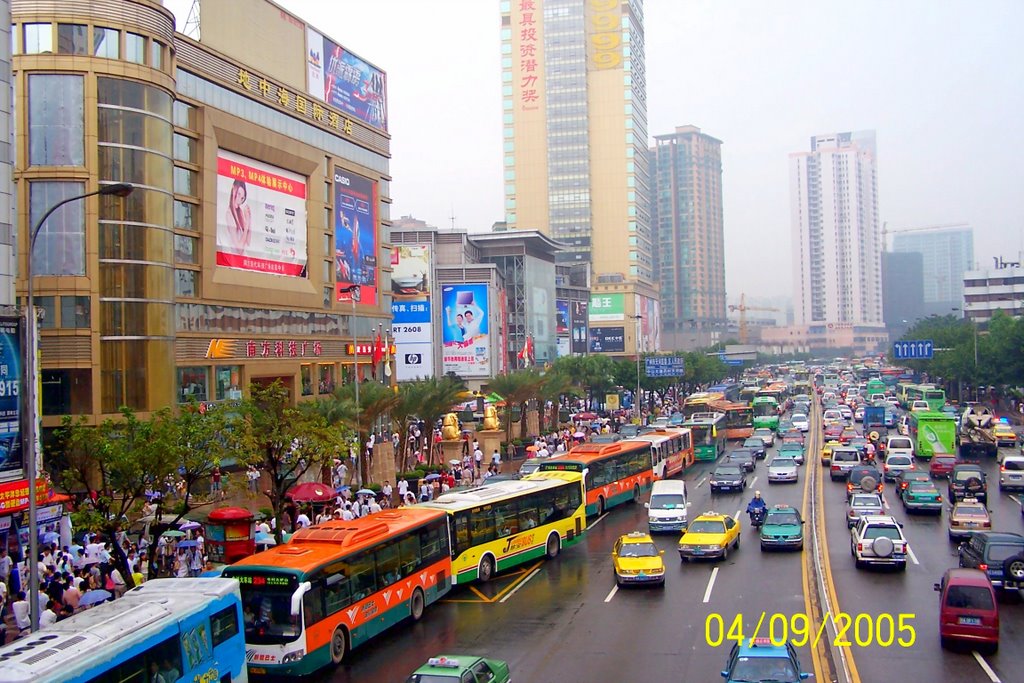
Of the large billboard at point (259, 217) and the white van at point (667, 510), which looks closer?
the white van at point (667, 510)

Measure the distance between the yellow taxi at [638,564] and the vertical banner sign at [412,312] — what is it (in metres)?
56.9

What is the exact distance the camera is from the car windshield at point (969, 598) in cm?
1652

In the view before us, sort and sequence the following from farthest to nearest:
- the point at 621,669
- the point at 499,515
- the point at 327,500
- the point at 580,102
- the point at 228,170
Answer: the point at 580,102 → the point at 228,170 → the point at 327,500 → the point at 499,515 → the point at 621,669

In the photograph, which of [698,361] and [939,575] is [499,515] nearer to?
[939,575]

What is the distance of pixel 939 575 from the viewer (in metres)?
23.2

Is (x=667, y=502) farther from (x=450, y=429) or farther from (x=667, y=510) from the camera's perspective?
(x=450, y=429)

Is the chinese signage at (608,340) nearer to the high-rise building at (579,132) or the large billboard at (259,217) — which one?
the high-rise building at (579,132)

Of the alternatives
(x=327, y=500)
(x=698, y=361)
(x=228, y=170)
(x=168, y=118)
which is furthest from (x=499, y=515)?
(x=698, y=361)

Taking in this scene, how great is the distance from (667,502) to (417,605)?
12.7 metres

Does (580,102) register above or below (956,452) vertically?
above

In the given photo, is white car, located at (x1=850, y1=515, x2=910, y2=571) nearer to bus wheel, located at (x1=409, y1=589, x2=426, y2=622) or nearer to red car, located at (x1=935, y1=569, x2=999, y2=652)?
red car, located at (x1=935, y1=569, x2=999, y2=652)

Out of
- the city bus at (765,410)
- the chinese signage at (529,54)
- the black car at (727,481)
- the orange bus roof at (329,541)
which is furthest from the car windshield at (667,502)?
the chinese signage at (529,54)

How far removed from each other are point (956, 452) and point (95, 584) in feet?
147

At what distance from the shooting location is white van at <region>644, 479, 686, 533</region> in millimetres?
30344
